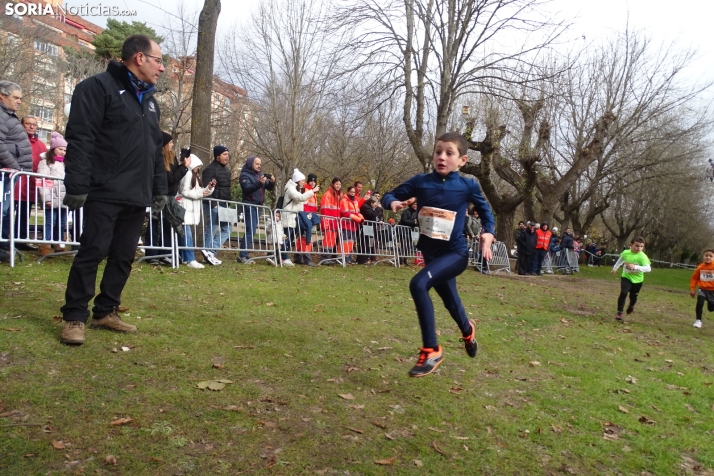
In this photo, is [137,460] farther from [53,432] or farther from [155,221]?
[155,221]

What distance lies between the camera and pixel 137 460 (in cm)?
336

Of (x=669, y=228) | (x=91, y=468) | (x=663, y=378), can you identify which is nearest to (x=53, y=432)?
(x=91, y=468)

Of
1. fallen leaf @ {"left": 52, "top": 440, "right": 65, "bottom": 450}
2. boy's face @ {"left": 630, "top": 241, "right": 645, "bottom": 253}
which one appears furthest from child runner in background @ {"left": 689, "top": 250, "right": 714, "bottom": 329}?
fallen leaf @ {"left": 52, "top": 440, "right": 65, "bottom": 450}

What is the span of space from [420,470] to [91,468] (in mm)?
1964

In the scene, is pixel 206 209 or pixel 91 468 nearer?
pixel 91 468

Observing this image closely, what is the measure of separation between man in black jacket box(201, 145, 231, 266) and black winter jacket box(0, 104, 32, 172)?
330cm

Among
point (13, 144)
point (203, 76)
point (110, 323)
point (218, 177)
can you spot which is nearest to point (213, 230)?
point (218, 177)

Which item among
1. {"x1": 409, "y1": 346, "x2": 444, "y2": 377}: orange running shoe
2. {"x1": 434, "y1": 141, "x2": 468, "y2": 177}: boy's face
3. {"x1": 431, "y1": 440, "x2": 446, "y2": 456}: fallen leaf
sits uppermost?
{"x1": 434, "y1": 141, "x2": 468, "y2": 177}: boy's face

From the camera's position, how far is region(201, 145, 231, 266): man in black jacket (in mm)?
11797

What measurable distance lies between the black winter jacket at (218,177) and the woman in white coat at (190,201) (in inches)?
34.6

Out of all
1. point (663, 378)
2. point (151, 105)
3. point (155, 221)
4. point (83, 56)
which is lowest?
point (663, 378)

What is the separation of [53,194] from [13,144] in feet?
3.12

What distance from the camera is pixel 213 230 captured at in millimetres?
12008

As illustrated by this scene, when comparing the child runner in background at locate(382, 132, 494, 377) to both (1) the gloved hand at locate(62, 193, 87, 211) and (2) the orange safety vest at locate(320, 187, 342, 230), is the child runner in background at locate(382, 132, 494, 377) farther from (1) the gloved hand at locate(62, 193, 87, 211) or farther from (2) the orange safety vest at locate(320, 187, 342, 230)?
(2) the orange safety vest at locate(320, 187, 342, 230)
